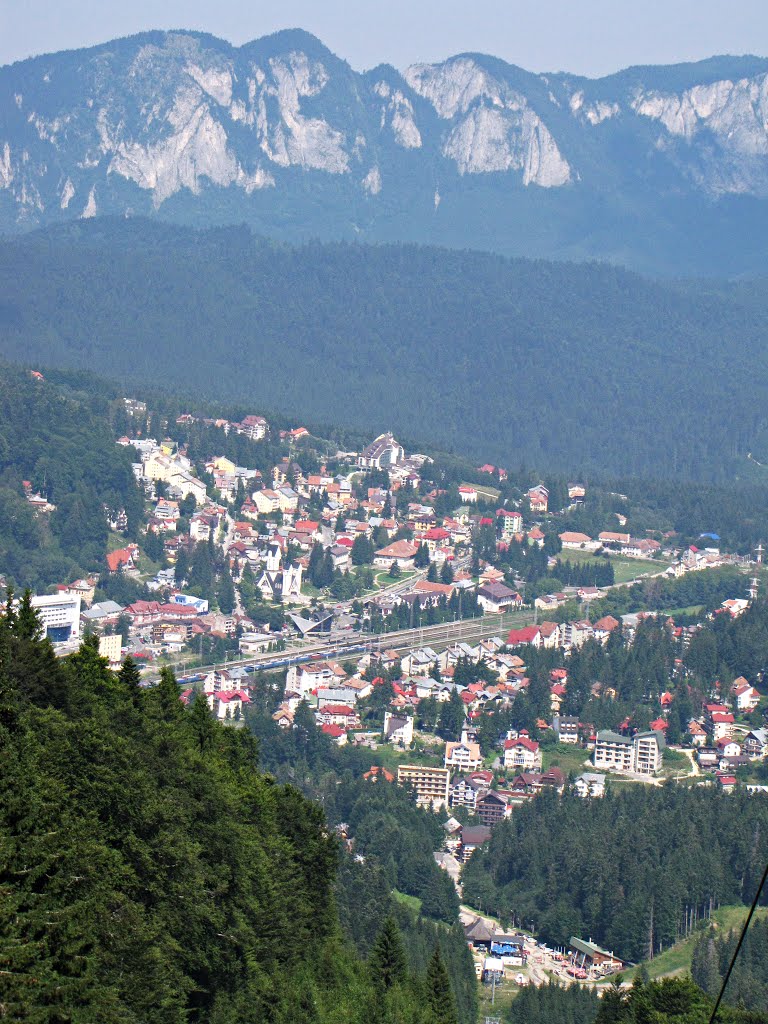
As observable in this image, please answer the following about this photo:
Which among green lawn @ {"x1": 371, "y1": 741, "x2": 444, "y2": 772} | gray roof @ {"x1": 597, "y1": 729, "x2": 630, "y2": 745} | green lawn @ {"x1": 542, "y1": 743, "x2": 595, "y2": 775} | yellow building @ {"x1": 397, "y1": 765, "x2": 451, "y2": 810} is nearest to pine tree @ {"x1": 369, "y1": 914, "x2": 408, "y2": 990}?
yellow building @ {"x1": 397, "y1": 765, "x2": 451, "y2": 810}

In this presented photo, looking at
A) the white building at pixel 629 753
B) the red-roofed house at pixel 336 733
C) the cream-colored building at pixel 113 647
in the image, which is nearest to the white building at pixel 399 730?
the red-roofed house at pixel 336 733

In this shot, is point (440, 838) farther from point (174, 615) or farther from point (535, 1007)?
point (174, 615)

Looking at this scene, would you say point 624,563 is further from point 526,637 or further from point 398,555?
point 526,637

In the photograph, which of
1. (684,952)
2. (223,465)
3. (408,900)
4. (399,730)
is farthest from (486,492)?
(684,952)

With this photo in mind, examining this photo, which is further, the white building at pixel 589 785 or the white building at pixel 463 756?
the white building at pixel 463 756

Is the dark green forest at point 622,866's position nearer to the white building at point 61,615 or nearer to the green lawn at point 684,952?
the green lawn at point 684,952

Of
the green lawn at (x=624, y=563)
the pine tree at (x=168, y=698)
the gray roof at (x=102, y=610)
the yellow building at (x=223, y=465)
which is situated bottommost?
the green lawn at (x=624, y=563)

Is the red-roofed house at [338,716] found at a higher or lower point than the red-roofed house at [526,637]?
higher
